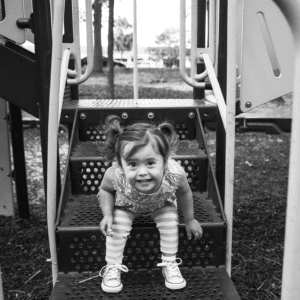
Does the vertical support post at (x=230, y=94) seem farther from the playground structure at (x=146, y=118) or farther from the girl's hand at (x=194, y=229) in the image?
the girl's hand at (x=194, y=229)

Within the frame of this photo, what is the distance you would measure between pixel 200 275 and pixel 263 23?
1287 mm

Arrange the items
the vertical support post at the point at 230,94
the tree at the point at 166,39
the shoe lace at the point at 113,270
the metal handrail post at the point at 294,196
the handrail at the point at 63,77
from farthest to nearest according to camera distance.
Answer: the tree at the point at 166,39 < the handrail at the point at 63,77 < the shoe lace at the point at 113,270 < the vertical support post at the point at 230,94 < the metal handrail post at the point at 294,196

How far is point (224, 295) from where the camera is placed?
1.63 m

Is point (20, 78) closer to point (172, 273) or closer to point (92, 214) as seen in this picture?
point (92, 214)

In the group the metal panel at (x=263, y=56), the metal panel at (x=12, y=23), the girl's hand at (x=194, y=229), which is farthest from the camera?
the metal panel at (x=12, y=23)

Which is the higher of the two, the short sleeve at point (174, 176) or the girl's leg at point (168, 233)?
the short sleeve at point (174, 176)

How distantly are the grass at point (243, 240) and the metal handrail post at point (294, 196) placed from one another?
5.62 feet

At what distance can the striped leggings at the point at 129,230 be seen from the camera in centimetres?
175

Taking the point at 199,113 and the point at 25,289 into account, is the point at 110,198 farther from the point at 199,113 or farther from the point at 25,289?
the point at 25,289

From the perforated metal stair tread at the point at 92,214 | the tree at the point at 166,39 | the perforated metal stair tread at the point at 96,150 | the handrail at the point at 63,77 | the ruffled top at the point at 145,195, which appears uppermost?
the handrail at the point at 63,77

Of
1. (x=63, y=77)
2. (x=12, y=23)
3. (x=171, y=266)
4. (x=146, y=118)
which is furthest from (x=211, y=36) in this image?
(x=171, y=266)

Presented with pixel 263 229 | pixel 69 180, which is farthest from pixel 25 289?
pixel 263 229

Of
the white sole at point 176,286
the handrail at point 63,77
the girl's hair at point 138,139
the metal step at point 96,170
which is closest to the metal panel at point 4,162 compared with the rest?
the handrail at point 63,77

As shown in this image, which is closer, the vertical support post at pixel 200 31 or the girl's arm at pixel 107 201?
the girl's arm at pixel 107 201
